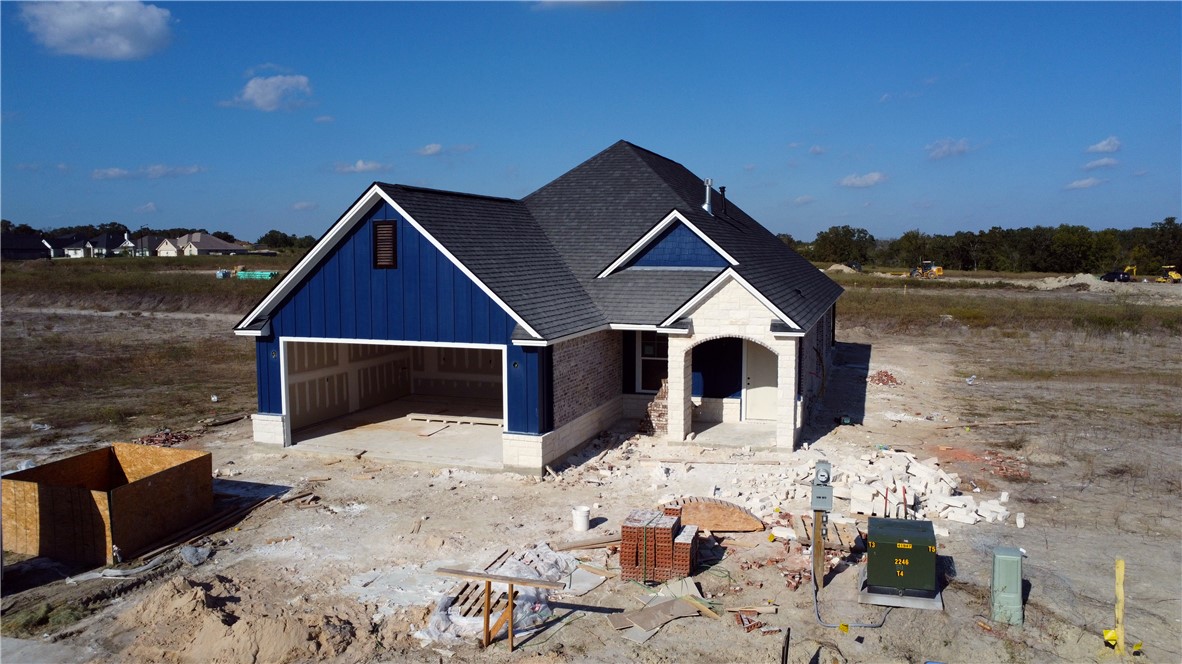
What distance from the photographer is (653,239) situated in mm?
20703

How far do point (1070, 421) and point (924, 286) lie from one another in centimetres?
4392

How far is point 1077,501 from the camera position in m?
14.2

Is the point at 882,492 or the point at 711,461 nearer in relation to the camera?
the point at 882,492

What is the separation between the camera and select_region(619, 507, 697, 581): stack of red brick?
1080 cm

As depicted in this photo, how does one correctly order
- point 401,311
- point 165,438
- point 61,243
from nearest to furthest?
point 401,311 < point 165,438 < point 61,243

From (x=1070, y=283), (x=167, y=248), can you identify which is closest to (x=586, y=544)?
(x=1070, y=283)

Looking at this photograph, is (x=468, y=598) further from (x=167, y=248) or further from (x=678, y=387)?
(x=167, y=248)

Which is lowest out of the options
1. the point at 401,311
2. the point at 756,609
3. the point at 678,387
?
the point at 756,609

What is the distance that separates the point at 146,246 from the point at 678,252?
124824 mm

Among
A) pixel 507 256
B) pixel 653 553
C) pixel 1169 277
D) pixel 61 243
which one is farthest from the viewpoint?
pixel 61 243

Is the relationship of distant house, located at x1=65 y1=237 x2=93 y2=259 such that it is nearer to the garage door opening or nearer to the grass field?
the grass field

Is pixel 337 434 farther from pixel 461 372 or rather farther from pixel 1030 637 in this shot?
pixel 1030 637

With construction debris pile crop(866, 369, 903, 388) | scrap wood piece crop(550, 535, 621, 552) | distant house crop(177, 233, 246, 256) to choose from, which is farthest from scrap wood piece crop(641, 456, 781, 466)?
distant house crop(177, 233, 246, 256)

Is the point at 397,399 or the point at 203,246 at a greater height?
the point at 203,246
